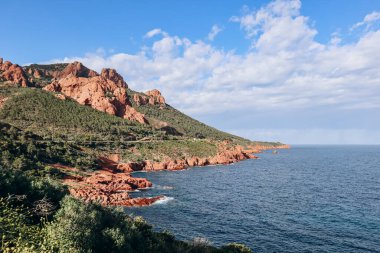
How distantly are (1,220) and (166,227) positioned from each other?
39926 mm

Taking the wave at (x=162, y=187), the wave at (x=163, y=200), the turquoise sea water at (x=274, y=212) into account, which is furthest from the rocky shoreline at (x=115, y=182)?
the turquoise sea water at (x=274, y=212)

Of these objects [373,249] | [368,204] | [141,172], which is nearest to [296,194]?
[368,204]

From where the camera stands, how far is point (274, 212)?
66438 mm

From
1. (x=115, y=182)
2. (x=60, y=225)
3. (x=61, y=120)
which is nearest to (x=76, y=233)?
(x=60, y=225)

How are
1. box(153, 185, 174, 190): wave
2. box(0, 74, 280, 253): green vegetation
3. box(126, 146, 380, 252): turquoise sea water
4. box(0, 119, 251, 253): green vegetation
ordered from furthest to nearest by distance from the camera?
box(153, 185, 174, 190): wave, box(126, 146, 380, 252): turquoise sea water, box(0, 74, 280, 253): green vegetation, box(0, 119, 251, 253): green vegetation

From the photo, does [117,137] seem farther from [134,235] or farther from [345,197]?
[134,235]

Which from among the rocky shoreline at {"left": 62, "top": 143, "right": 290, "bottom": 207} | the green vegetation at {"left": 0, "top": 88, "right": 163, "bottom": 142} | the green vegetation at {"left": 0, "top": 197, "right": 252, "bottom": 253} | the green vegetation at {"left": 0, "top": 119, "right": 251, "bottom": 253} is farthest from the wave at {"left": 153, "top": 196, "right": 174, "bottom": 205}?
the green vegetation at {"left": 0, "top": 88, "right": 163, "bottom": 142}

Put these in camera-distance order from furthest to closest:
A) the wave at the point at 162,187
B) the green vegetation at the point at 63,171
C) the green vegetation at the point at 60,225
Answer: the wave at the point at 162,187
the green vegetation at the point at 63,171
the green vegetation at the point at 60,225

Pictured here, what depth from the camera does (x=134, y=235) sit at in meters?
30.3

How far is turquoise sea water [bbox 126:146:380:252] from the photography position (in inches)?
1956

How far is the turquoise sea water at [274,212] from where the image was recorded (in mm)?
49688

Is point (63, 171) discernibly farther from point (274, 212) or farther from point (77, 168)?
point (274, 212)

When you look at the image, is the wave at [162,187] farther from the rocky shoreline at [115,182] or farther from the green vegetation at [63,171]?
the green vegetation at [63,171]

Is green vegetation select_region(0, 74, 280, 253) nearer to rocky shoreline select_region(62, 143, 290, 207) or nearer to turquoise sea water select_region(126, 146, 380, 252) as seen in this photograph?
rocky shoreline select_region(62, 143, 290, 207)
